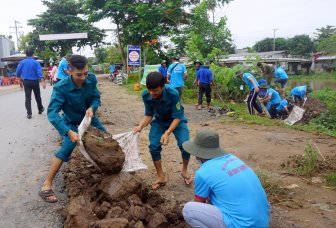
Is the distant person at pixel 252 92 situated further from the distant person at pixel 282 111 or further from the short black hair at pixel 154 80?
the short black hair at pixel 154 80

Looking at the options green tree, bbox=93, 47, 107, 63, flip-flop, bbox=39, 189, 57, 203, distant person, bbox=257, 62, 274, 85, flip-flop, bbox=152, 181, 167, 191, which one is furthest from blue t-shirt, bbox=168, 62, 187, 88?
green tree, bbox=93, 47, 107, 63

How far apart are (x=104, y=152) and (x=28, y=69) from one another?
5.67 metres

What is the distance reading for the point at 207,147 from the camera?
298 centimetres

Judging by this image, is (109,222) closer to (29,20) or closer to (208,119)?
(208,119)

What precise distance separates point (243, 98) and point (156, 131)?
1013 centimetres

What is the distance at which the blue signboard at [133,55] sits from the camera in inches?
770

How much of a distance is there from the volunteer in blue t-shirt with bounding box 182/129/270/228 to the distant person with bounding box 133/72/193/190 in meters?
1.30

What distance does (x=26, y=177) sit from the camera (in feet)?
15.5

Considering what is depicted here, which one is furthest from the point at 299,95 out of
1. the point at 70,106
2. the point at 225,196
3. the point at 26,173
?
the point at 225,196

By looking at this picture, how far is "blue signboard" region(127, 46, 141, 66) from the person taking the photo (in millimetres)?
19547

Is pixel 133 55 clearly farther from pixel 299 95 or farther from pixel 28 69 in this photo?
pixel 28 69

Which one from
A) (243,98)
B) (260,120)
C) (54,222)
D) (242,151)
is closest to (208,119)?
(260,120)

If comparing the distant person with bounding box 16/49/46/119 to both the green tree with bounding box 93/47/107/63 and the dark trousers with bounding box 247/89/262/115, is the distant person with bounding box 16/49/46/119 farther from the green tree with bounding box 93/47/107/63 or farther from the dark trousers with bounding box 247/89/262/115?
the green tree with bounding box 93/47/107/63

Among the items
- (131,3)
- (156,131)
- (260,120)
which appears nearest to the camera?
(156,131)
